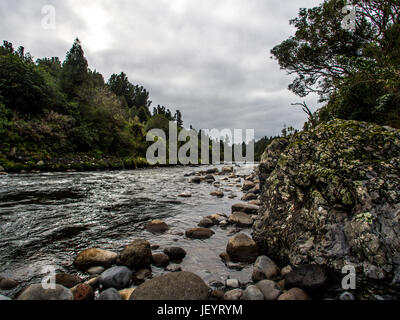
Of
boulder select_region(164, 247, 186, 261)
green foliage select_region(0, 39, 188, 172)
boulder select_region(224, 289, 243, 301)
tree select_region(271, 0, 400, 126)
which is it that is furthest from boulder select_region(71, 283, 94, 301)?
green foliage select_region(0, 39, 188, 172)

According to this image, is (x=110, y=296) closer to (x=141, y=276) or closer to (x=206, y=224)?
(x=141, y=276)

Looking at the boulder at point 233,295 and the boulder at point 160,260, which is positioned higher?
the boulder at point 233,295

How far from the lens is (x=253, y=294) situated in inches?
83.4

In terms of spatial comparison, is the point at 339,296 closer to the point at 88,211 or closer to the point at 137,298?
the point at 137,298

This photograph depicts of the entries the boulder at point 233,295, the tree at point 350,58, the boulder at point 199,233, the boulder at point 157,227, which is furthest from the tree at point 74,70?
the boulder at point 233,295

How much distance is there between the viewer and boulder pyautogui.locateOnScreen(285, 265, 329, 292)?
209cm

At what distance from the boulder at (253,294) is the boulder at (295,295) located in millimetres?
202

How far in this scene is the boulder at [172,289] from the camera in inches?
81.4

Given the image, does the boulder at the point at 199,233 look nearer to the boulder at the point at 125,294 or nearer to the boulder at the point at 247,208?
the boulder at the point at 247,208

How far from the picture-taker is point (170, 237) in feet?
13.7

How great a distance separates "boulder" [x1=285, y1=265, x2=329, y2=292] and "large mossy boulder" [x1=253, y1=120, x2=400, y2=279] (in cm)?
16

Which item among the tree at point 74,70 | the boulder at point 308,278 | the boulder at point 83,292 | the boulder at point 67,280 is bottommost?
the boulder at point 67,280

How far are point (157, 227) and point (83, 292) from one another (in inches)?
97.0
